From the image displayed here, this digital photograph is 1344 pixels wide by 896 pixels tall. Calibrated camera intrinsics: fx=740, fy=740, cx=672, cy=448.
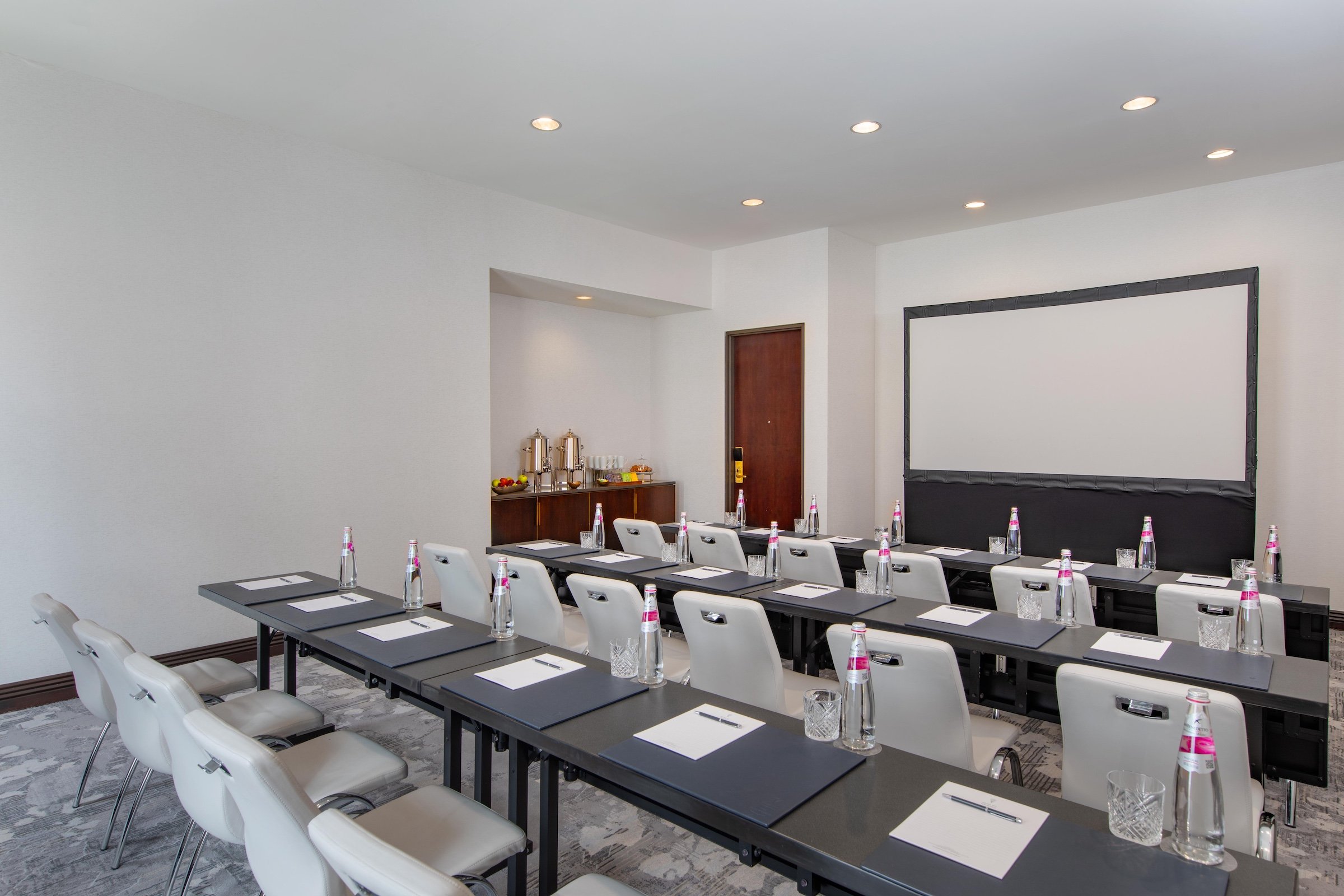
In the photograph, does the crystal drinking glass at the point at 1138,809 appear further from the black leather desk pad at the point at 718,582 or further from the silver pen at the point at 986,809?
the black leather desk pad at the point at 718,582

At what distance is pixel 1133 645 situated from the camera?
96.3 inches

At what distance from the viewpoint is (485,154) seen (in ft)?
17.1

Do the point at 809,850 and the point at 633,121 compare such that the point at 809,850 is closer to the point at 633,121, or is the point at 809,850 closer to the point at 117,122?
the point at 633,121

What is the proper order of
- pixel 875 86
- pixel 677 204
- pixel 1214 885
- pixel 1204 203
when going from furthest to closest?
pixel 677 204 → pixel 1204 203 → pixel 875 86 → pixel 1214 885

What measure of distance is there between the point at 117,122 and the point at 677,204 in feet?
12.6

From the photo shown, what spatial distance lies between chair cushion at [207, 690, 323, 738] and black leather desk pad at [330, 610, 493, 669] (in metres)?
0.30

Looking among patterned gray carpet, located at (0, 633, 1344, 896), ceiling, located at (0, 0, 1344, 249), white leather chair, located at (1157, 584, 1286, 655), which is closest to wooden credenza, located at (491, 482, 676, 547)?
ceiling, located at (0, 0, 1344, 249)

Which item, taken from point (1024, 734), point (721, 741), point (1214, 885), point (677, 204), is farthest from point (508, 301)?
point (1214, 885)

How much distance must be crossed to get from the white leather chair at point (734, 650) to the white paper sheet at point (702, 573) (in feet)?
2.54

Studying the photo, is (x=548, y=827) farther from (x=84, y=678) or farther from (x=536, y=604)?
(x=84, y=678)

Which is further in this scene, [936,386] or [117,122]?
[936,386]

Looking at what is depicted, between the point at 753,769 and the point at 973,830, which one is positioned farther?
the point at 753,769

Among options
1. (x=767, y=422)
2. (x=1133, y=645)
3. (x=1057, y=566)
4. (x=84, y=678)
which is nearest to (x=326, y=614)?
(x=84, y=678)

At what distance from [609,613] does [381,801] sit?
44.0 inches
